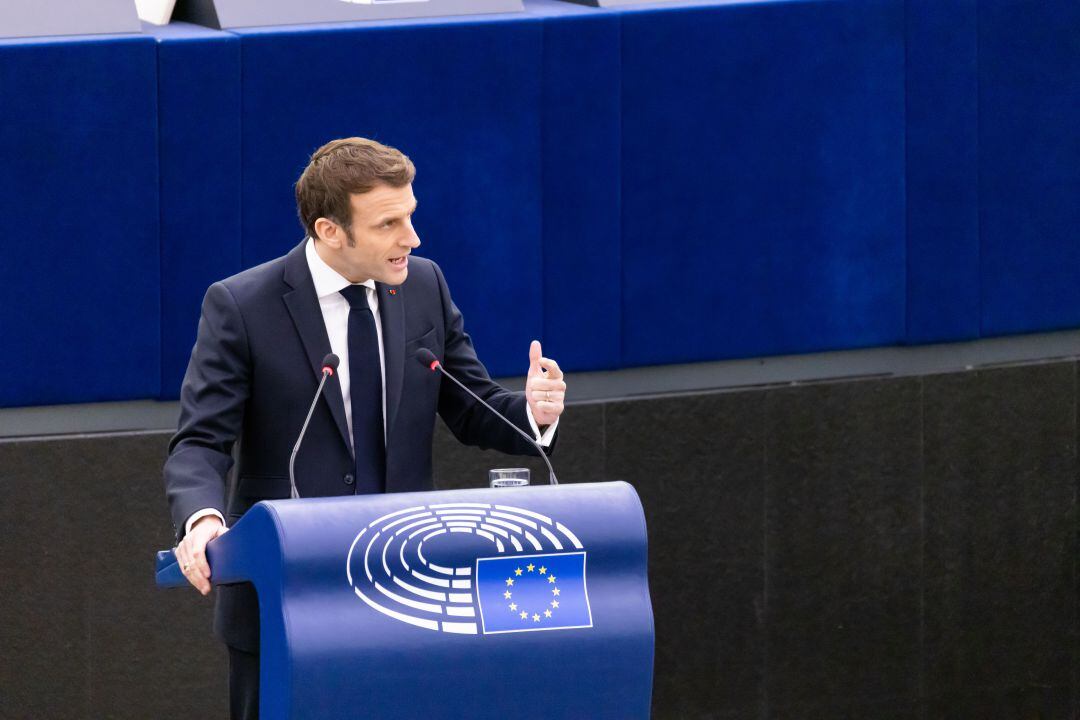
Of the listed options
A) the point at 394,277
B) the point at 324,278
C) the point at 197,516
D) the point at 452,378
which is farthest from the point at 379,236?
the point at 197,516

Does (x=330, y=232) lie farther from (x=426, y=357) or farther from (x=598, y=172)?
(x=598, y=172)

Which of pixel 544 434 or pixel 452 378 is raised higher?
pixel 452 378

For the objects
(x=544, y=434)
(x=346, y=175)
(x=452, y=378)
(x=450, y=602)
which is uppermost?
(x=346, y=175)

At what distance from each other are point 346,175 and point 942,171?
3.08 metres

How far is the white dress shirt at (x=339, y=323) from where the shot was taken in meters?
3.61

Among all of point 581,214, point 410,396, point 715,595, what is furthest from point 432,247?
point 410,396

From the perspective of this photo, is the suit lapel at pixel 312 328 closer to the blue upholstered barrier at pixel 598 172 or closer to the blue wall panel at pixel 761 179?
the blue upholstered barrier at pixel 598 172

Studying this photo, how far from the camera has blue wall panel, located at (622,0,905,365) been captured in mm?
5684

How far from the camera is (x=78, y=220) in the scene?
4969 millimetres

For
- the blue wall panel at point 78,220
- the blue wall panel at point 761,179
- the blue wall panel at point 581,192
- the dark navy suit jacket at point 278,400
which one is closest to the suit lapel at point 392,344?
the dark navy suit jacket at point 278,400

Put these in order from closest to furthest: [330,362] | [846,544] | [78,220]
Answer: [330,362] < [78,220] < [846,544]

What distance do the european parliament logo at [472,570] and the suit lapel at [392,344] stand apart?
488 mm

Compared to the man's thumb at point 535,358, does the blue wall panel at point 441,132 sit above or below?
above

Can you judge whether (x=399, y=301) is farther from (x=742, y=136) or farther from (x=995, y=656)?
(x=995, y=656)
